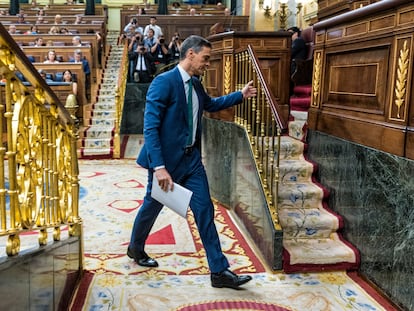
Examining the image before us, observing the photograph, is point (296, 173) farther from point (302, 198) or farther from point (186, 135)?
point (186, 135)

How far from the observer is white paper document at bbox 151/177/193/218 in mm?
2590

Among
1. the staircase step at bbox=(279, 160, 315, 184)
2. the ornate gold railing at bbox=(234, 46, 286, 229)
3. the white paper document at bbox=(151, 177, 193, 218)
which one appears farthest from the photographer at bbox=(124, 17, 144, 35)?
the white paper document at bbox=(151, 177, 193, 218)

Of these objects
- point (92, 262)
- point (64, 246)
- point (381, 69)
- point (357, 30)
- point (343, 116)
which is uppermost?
point (357, 30)

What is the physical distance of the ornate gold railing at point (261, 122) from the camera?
3191 mm

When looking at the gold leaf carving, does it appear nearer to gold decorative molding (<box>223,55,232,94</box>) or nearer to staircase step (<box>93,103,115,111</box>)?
gold decorative molding (<box>223,55,232,94</box>)

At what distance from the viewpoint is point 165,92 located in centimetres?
268

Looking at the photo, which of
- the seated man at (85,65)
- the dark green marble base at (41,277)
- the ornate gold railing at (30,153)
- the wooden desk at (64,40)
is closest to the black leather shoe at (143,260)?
the dark green marble base at (41,277)

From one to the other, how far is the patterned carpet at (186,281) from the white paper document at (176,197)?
0.53m

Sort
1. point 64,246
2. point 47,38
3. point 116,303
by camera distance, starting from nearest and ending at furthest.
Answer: point 64,246
point 116,303
point 47,38

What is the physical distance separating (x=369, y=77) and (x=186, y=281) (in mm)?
1761

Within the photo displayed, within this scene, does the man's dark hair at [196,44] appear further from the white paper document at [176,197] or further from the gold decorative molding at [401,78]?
the gold decorative molding at [401,78]

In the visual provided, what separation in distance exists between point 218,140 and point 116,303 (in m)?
2.50

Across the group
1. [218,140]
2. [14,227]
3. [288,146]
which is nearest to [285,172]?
[288,146]

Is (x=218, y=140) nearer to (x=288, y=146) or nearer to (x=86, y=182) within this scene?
(x=288, y=146)
